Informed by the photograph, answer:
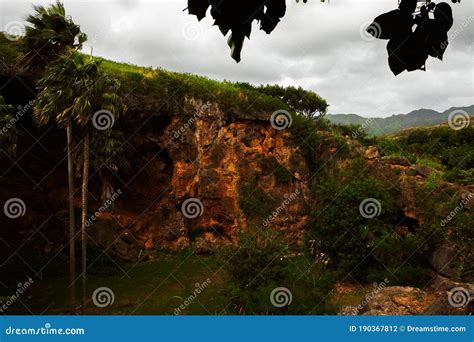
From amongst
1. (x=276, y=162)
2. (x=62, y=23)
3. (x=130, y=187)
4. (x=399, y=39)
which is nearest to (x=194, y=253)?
(x=130, y=187)

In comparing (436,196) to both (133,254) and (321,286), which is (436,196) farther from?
(133,254)

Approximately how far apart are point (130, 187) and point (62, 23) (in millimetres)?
10620

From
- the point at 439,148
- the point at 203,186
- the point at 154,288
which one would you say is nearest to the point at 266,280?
the point at 154,288

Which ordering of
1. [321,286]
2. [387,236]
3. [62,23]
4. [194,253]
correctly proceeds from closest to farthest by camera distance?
[321,286] < [62,23] < [387,236] < [194,253]

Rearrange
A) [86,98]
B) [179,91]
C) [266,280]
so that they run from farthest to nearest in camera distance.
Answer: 1. [179,91]
2. [86,98]
3. [266,280]

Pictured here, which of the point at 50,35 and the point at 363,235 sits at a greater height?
the point at 363,235

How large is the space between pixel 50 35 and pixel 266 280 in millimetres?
12305

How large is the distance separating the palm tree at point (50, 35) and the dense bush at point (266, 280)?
10478mm

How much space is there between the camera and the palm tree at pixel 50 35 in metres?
15.8

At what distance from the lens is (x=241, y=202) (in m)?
23.5

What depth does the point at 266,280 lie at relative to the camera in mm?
13797

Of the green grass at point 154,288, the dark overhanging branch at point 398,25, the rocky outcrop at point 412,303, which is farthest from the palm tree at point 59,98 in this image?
the dark overhanging branch at point 398,25

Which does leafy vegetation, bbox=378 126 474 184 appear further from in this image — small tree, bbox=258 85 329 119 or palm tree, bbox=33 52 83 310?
palm tree, bbox=33 52 83 310

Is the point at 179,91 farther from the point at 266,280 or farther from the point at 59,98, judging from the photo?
the point at 266,280
